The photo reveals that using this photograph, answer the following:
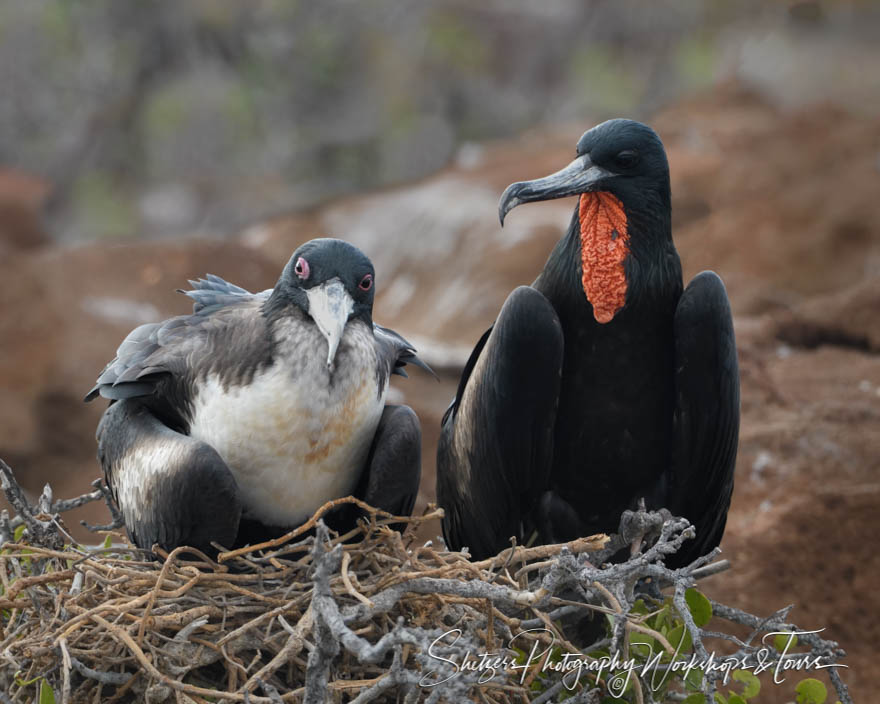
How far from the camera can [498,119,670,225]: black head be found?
9.61ft

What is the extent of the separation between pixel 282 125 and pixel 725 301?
14433 mm

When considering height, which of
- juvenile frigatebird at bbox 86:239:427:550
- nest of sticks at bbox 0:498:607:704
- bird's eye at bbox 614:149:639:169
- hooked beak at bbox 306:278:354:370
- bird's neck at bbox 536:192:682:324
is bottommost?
nest of sticks at bbox 0:498:607:704

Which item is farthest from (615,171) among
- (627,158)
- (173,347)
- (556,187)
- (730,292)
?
(730,292)

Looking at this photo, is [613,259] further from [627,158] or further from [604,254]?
[627,158]

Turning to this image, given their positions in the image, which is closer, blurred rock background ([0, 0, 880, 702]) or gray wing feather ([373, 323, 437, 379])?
gray wing feather ([373, 323, 437, 379])

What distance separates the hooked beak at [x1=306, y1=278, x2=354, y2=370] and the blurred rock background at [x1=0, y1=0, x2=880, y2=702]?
7.69 feet

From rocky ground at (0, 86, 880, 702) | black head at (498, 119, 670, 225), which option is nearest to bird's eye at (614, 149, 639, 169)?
black head at (498, 119, 670, 225)

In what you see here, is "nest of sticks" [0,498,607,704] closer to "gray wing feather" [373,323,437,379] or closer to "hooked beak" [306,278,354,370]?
"hooked beak" [306,278,354,370]

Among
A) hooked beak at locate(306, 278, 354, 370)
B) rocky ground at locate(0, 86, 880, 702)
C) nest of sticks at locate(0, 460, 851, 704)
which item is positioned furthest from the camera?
rocky ground at locate(0, 86, 880, 702)

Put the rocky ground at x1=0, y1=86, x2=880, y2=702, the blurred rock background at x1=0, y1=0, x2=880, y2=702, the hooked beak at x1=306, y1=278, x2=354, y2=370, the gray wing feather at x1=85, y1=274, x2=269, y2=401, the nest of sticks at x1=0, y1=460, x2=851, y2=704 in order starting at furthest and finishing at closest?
the blurred rock background at x1=0, y1=0, x2=880, y2=702, the rocky ground at x1=0, y1=86, x2=880, y2=702, the gray wing feather at x1=85, y1=274, x2=269, y2=401, the hooked beak at x1=306, y1=278, x2=354, y2=370, the nest of sticks at x1=0, y1=460, x2=851, y2=704

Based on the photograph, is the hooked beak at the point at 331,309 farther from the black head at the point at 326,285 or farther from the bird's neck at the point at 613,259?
the bird's neck at the point at 613,259

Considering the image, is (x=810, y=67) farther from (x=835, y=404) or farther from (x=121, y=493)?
(x=121, y=493)

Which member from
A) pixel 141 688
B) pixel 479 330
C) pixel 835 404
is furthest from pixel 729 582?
pixel 479 330

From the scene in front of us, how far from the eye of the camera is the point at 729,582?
4.40 m
